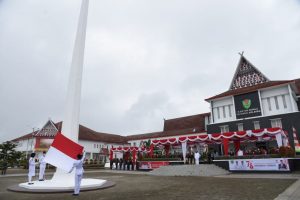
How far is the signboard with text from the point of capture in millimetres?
28281

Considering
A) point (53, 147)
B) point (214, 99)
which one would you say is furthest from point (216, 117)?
point (53, 147)

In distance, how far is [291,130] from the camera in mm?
25375

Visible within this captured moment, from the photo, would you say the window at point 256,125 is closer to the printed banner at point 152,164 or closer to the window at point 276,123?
the window at point 276,123

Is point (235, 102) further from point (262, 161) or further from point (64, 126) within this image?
point (64, 126)

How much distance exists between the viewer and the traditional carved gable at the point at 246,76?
3081cm

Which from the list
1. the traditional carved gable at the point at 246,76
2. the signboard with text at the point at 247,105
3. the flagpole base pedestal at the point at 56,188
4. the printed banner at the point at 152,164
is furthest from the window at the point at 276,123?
the flagpole base pedestal at the point at 56,188

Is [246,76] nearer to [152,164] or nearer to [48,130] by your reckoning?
[152,164]

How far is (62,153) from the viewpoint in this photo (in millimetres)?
9555

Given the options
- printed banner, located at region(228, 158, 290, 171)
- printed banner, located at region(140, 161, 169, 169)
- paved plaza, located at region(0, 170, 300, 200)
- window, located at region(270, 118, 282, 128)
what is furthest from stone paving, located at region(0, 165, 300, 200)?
window, located at region(270, 118, 282, 128)

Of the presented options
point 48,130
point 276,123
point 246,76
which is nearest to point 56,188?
point 276,123

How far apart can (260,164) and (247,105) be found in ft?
38.5

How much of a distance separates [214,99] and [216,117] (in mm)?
2584

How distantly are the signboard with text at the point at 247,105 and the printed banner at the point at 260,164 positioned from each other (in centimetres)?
1052

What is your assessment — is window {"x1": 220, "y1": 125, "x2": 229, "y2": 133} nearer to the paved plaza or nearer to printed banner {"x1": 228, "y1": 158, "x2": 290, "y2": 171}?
printed banner {"x1": 228, "y1": 158, "x2": 290, "y2": 171}
